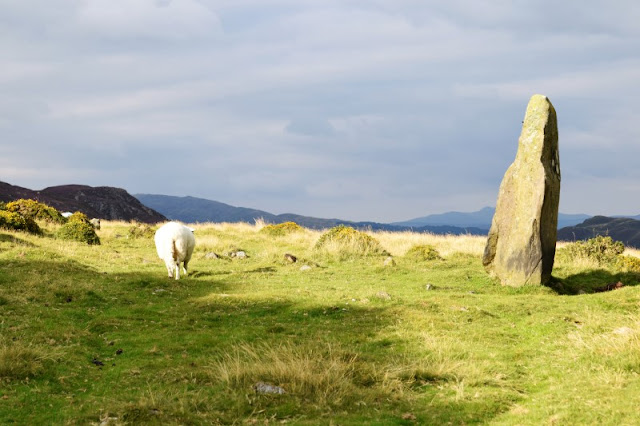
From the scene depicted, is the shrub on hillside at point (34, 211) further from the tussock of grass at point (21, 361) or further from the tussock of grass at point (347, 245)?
the tussock of grass at point (21, 361)

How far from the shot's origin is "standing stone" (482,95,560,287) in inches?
794

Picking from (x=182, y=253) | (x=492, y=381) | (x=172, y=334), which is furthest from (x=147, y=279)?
(x=492, y=381)

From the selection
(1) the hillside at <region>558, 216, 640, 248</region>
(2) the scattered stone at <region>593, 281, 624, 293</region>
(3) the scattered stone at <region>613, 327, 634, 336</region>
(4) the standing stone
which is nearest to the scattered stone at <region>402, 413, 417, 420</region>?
(3) the scattered stone at <region>613, 327, 634, 336</region>

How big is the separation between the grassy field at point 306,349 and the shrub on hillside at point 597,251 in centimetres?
394

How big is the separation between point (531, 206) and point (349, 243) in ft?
35.3

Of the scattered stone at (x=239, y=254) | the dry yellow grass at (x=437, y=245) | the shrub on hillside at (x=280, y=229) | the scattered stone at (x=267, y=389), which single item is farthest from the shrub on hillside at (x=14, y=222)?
the scattered stone at (x=267, y=389)

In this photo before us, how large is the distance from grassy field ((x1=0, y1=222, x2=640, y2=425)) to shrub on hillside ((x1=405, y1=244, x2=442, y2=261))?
16.0 feet

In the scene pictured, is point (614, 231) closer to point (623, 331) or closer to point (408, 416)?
point (623, 331)

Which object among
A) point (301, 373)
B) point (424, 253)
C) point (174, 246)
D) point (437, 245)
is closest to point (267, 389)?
point (301, 373)

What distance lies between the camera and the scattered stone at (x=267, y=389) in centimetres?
889

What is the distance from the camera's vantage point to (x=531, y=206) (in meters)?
20.2

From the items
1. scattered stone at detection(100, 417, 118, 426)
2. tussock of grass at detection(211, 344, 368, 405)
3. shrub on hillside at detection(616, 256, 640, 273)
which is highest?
shrub on hillside at detection(616, 256, 640, 273)

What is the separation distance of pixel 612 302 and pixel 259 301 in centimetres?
1013

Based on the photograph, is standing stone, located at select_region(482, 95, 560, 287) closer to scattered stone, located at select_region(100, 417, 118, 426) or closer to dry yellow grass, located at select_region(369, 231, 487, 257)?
dry yellow grass, located at select_region(369, 231, 487, 257)
